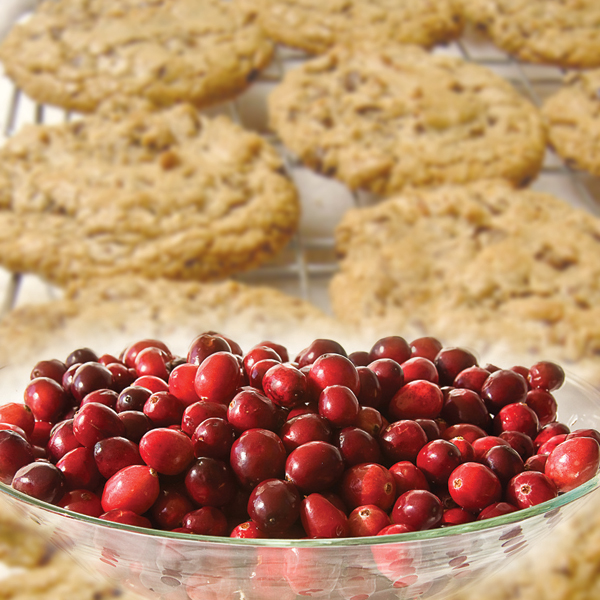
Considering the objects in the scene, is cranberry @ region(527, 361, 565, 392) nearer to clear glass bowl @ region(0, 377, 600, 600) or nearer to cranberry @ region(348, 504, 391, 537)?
clear glass bowl @ region(0, 377, 600, 600)

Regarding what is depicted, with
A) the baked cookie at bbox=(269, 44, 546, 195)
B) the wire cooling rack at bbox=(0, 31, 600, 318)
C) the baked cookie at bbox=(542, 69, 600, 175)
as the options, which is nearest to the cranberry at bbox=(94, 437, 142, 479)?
the wire cooling rack at bbox=(0, 31, 600, 318)

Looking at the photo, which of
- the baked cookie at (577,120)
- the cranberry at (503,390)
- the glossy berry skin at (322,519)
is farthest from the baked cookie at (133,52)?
the glossy berry skin at (322,519)

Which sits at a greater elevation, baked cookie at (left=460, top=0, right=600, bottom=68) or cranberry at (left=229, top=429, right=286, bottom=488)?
cranberry at (left=229, top=429, right=286, bottom=488)

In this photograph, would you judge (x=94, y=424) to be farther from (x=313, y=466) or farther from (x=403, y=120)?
(x=403, y=120)

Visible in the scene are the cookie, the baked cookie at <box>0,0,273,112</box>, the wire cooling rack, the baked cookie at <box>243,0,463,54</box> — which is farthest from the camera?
the baked cookie at <box>243,0,463,54</box>

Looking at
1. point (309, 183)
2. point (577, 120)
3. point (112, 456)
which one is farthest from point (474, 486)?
point (577, 120)

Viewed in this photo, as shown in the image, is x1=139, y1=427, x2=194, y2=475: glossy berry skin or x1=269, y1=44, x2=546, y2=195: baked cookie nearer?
x1=139, y1=427, x2=194, y2=475: glossy berry skin

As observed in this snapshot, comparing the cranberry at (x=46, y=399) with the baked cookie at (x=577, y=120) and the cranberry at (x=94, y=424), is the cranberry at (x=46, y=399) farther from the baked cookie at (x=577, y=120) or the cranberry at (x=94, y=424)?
the baked cookie at (x=577, y=120)
